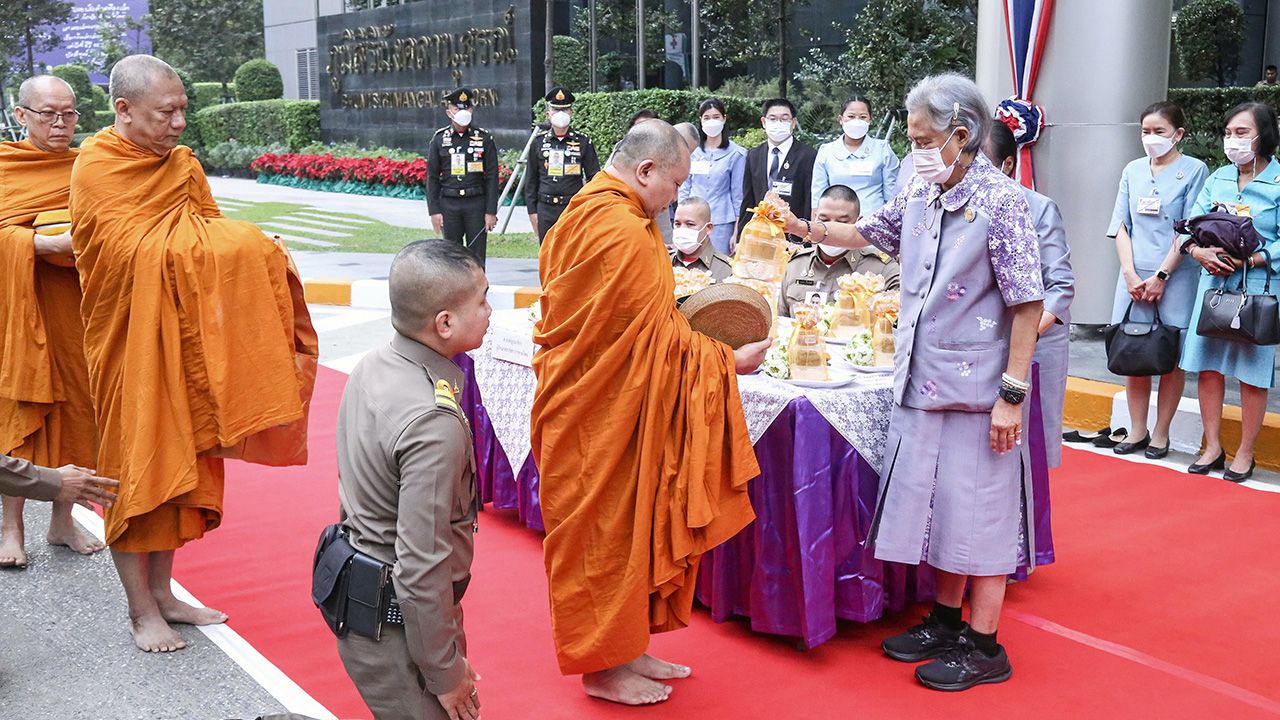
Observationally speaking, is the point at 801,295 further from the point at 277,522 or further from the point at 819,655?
the point at 277,522

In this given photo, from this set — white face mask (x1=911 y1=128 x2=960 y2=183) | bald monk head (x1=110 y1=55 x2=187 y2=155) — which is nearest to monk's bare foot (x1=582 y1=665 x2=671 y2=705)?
white face mask (x1=911 y1=128 x2=960 y2=183)

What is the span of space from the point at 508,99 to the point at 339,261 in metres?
7.37

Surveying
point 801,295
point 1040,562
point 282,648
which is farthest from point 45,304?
point 1040,562

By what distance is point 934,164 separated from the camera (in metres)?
3.29

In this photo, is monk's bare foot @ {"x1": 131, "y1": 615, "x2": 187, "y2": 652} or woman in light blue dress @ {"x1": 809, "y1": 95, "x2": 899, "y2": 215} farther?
woman in light blue dress @ {"x1": 809, "y1": 95, "x2": 899, "y2": 215}

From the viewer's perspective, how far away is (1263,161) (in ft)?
17.7

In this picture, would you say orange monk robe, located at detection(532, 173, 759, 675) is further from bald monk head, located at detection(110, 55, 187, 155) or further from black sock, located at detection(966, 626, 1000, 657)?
bald monk head, located at detection(110, 55, 187, 155)

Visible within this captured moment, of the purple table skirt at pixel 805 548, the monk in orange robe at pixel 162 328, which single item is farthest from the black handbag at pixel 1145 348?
the monk in orange robe at pixel 162 328

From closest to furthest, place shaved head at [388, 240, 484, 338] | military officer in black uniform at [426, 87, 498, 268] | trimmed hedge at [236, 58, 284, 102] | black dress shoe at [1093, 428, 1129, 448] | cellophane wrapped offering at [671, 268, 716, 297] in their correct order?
shaved head at [388, 240, 484, 338], cellophane wrapped offering at [671, 268, 716, 297], black dress shoe at [1093, 428, 1129, 448], military officer in black uniform at [426, 87, 498, 268], trimmed hedge at [236, 58, 284, 102]

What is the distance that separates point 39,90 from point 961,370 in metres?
3.50

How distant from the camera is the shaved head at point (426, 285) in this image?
2.38 meters

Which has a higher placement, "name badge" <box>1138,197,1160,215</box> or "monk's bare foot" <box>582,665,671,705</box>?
"name badge" <box>1138,197,1160,215</box>

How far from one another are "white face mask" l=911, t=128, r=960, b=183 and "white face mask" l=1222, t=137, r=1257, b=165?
271 cm

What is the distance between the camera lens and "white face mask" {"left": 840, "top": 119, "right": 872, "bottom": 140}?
7.46m
